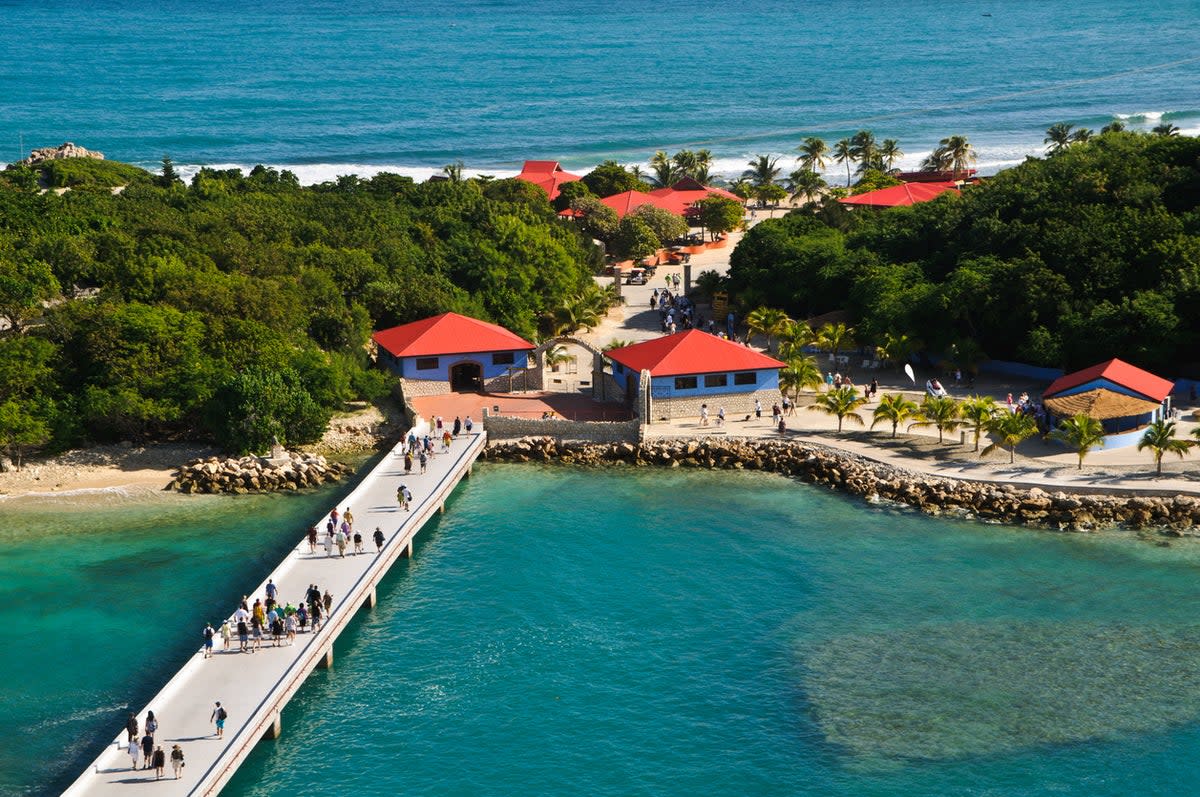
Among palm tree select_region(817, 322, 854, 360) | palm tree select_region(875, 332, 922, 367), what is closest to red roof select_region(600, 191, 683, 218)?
palm tree select_region(817, 322, 854, 360)

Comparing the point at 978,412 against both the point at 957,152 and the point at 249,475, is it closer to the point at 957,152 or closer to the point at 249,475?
the point at 249,475

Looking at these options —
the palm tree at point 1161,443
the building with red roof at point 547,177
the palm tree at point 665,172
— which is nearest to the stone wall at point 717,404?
the palm tree at point 1161,443

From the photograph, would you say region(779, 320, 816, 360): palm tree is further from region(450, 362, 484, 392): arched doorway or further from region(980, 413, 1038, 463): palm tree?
region(450, 362, 484, 392): arched doorway

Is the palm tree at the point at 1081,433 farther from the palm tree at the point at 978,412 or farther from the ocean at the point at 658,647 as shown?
the ocean at the point at 658,647

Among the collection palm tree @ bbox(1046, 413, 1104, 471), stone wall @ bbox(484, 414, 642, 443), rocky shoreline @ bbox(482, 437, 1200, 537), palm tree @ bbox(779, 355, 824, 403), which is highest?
palm tree @ bbox(779, 355, 824, 403)

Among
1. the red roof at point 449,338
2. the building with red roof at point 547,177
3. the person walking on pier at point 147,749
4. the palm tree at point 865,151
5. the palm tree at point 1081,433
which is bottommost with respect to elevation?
the person walking on pier at point 147,749
